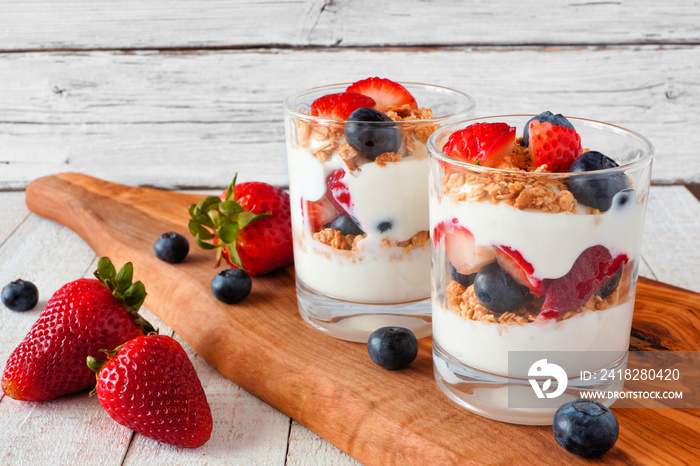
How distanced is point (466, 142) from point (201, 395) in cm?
45

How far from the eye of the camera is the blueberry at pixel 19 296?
1.22 meters

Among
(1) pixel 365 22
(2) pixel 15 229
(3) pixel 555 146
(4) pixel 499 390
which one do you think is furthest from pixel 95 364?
(1) pixel 365 22

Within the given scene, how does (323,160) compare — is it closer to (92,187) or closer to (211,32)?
(92,187)

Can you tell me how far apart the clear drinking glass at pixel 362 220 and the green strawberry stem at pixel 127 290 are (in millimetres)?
237

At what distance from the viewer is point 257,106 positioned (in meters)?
1.93

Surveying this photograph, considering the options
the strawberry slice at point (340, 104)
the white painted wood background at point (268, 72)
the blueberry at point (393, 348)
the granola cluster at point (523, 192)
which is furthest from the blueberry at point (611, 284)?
the white painted wood background at point (268, 72)

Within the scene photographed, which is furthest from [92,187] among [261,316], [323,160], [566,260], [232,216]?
[566,260]

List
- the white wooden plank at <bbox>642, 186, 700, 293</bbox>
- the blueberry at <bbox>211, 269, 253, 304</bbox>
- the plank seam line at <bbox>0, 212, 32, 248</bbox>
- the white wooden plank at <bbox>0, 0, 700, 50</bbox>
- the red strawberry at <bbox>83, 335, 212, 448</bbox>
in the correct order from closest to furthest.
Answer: the red strawberry at <bbox>83, 335, 212, 448</bbox> → the blueberry at <bbox>211, 269, 253, 304</bbox> → the white wooden plank at <bbox>642, 186, 700, 293</bbox> → the plank seam line at <bbox>0, 212, 32, 248</bbox> → the white wooden plank at <bbox>0, 0, 700, 50</bbox>

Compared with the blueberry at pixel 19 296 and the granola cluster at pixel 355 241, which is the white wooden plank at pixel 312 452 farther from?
the blueberry at pixel 19 296

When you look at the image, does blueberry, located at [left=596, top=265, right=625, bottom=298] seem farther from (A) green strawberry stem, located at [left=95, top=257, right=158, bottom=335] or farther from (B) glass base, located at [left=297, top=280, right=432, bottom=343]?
(A) green strawberry stem, located at [left=95, top=257, right=158, bottom=335]

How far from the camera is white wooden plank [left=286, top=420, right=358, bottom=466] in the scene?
2.83 ft

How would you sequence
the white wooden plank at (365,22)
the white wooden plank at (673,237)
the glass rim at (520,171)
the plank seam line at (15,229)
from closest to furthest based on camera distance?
the glass rim at (520,171), the white wooden plank at (673,237), the plank seam line at (15,229), the white wooden plank at (365,22)

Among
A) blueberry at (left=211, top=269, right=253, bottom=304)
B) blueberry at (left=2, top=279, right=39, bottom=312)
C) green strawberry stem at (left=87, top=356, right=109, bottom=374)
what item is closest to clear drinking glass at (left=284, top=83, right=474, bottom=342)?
blueberry at (left=211, top=269, right=253, bottom=304)

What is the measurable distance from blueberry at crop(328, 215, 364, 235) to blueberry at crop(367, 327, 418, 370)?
138 mm
